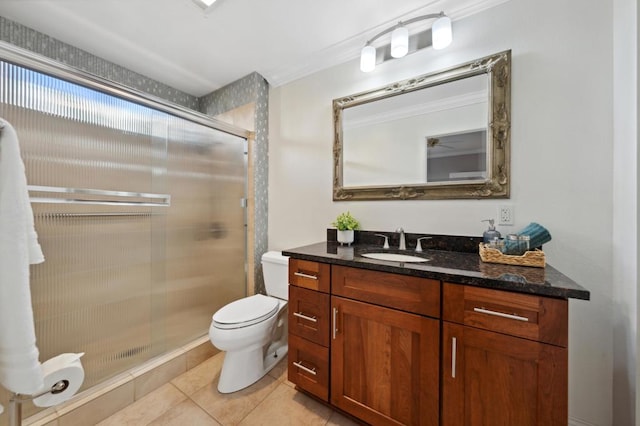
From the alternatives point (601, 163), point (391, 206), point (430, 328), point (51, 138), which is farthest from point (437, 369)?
point (51, 138)

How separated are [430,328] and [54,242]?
184 cm

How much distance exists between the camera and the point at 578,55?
1.16 meters

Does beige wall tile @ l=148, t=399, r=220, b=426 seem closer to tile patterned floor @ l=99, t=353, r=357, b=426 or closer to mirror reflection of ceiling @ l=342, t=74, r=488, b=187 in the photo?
tile patterned floor @ l=99, t=353, r=357, b=426

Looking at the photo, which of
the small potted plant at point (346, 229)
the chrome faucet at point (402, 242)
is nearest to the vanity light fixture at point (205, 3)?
the small potted plant at point (346, 229)

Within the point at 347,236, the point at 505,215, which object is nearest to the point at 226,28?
the point at 347,236

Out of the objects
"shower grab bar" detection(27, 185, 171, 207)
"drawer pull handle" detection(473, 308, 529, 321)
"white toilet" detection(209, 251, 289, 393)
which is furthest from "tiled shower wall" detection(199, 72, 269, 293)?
"drawer pull handle" detection(473, 308, 529, 321)

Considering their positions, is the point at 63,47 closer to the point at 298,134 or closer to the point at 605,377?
the point at 298,134

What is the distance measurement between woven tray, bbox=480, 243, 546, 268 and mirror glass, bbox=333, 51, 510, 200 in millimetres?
375

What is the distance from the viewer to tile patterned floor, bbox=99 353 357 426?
1290 mm

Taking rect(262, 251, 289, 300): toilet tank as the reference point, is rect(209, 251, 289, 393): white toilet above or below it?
below

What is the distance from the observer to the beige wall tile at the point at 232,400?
1326 mm

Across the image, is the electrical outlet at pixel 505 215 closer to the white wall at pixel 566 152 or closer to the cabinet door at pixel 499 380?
the white wall at pixel 566 152

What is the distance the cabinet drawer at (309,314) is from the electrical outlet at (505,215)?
105 cm

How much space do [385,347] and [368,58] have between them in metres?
1.75
